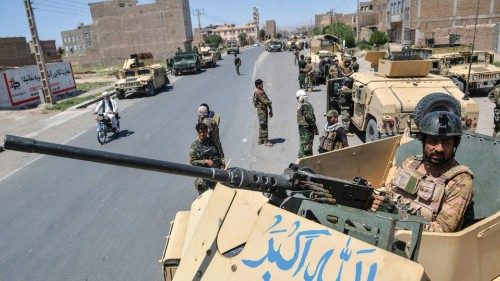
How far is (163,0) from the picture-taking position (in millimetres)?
64438

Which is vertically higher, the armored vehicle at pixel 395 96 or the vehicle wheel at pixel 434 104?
the vehicle wheel at pixel 434 104

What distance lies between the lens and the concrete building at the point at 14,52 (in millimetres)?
36094

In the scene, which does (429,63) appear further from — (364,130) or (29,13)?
(29,13)

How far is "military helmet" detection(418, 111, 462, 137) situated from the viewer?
10.4ft

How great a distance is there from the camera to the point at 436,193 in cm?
327

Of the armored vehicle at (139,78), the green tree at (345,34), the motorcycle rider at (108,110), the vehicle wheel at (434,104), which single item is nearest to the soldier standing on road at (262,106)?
the motorcycle rider at (108,110)

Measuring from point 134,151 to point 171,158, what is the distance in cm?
167

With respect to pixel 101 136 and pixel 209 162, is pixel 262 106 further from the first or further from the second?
pixel 101 136

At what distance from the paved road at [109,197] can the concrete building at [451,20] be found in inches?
848

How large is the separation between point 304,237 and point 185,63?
97.0ft

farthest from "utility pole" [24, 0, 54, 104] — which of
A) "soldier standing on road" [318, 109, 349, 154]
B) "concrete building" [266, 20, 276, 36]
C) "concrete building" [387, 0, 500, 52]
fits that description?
"concrete building" [266, 20, 276, 36]

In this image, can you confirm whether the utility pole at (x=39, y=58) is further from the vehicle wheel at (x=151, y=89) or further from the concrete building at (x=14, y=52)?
the concrete building at (x=14, y=52)

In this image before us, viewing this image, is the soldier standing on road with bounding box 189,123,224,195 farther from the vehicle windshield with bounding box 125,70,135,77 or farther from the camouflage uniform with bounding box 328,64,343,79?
the vehicle windshield with bounding box 125,70,135,77

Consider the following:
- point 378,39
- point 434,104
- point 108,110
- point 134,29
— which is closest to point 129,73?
point 108,110
